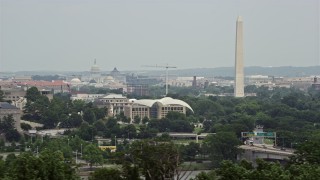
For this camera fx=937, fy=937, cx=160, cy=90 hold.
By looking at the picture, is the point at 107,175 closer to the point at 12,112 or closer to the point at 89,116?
the point at 12,112

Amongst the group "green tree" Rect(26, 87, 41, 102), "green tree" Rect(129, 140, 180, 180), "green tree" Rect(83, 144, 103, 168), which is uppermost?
"green tree" Rect(129, 140, 180, 180)

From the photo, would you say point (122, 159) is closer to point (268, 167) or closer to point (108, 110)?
point (268, 167)

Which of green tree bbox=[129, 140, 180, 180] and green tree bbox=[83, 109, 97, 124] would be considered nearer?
green tree bbox=[129, 140, 180, 180]

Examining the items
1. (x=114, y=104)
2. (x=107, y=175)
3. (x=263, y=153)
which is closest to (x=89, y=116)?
(x=114, y=104)

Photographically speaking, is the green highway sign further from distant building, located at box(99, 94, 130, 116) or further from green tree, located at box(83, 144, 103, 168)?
distant building, located at box(99, 94, 130, 116)

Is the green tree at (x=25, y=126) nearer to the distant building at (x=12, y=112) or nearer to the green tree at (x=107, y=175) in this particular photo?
the distant building at (x=12, y=112)

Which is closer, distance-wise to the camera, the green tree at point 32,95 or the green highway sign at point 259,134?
the green highway sign at point 259,134

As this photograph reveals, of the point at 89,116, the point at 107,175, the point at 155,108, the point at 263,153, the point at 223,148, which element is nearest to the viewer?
the point at 107,175

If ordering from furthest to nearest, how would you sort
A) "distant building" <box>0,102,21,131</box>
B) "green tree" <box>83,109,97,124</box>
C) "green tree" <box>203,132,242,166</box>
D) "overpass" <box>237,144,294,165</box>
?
"green tree" <box>83,109,97,124</box>, "distant building" <box>0,102,21,131</box>, "overpass" <box>237,144,294,165</box>, "green tree" <box>203,132,242,166</box>

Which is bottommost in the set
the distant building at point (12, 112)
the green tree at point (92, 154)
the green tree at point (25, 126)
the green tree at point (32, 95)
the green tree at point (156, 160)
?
Result: the green tree at point (25, 126)

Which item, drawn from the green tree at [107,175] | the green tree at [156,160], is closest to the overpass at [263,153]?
the green tree at [156,160]

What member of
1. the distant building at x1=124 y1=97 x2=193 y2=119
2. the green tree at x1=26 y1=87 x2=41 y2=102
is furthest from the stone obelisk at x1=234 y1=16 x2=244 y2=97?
the green tree at x1=26 y1=87 x2=41 y2=102

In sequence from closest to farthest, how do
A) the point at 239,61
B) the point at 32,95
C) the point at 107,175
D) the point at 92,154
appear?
the point at 107,175, the point at 92,154, the point at 32,95, the point at 239,61

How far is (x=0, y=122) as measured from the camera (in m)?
52.9
